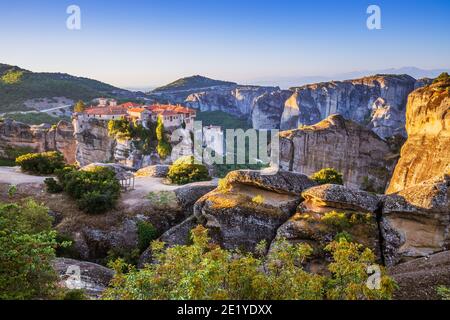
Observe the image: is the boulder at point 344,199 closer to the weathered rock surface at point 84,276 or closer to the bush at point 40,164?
the weathered rock surface at point 84,276

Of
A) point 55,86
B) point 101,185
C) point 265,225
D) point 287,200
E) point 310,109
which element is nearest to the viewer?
point 265,225

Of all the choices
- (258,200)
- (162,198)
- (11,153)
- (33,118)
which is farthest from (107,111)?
(258,200)

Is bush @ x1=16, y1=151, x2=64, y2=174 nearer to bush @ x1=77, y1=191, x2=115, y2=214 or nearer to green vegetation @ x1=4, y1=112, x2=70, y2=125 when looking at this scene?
bush @ x1=77, y1=191, x2=115, y2=214

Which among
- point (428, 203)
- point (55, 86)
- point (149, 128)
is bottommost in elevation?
point (428, 203)

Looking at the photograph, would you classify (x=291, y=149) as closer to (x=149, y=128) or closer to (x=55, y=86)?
(x=149, y=128)

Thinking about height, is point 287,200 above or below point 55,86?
below

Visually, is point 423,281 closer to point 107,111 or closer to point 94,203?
point 94,203
